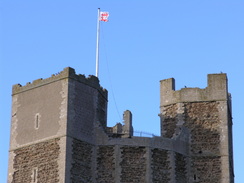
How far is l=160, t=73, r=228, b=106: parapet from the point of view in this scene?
182 ft

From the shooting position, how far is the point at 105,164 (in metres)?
51.2

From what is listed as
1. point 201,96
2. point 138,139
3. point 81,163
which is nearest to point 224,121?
point 201,96

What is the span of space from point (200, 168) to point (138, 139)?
462 cm

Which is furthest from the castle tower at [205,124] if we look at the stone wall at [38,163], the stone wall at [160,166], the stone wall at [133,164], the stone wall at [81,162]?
the stone wall at [38,163]

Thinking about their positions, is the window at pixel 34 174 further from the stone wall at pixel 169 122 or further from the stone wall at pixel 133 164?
the stone wall at pixel 169 122

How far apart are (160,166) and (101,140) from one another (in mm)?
3774

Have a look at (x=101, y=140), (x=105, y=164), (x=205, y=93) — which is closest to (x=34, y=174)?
(x=105, y=164)

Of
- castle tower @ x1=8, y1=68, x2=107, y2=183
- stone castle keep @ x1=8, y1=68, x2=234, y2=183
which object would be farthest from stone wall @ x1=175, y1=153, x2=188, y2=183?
castle tower @ x1=8, y1=68, x2=107, y2=183

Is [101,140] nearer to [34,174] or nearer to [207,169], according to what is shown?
[34,174]

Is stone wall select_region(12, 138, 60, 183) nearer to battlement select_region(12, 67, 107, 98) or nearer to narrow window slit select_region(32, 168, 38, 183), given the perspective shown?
narrow window slit select_region(32, 168, 38, 183)

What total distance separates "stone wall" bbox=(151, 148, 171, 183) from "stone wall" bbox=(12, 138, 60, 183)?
5906mm

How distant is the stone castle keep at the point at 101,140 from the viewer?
5009 cm

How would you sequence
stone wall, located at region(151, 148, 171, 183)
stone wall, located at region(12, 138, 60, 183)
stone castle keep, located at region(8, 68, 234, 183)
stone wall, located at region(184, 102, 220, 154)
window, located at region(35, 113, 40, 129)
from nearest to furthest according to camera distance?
stone wall, located at region(12, 138, 60, 183) → stone castle keep, located at region(8, 68, 234, 183) → window, located at region(35, 113, 40, 129) → stone wall, located at region(151, 148, 171, 183) → stone wall, located at region(184, 102, 220, 154)

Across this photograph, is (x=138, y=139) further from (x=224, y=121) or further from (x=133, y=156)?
(x=224, y=121)
